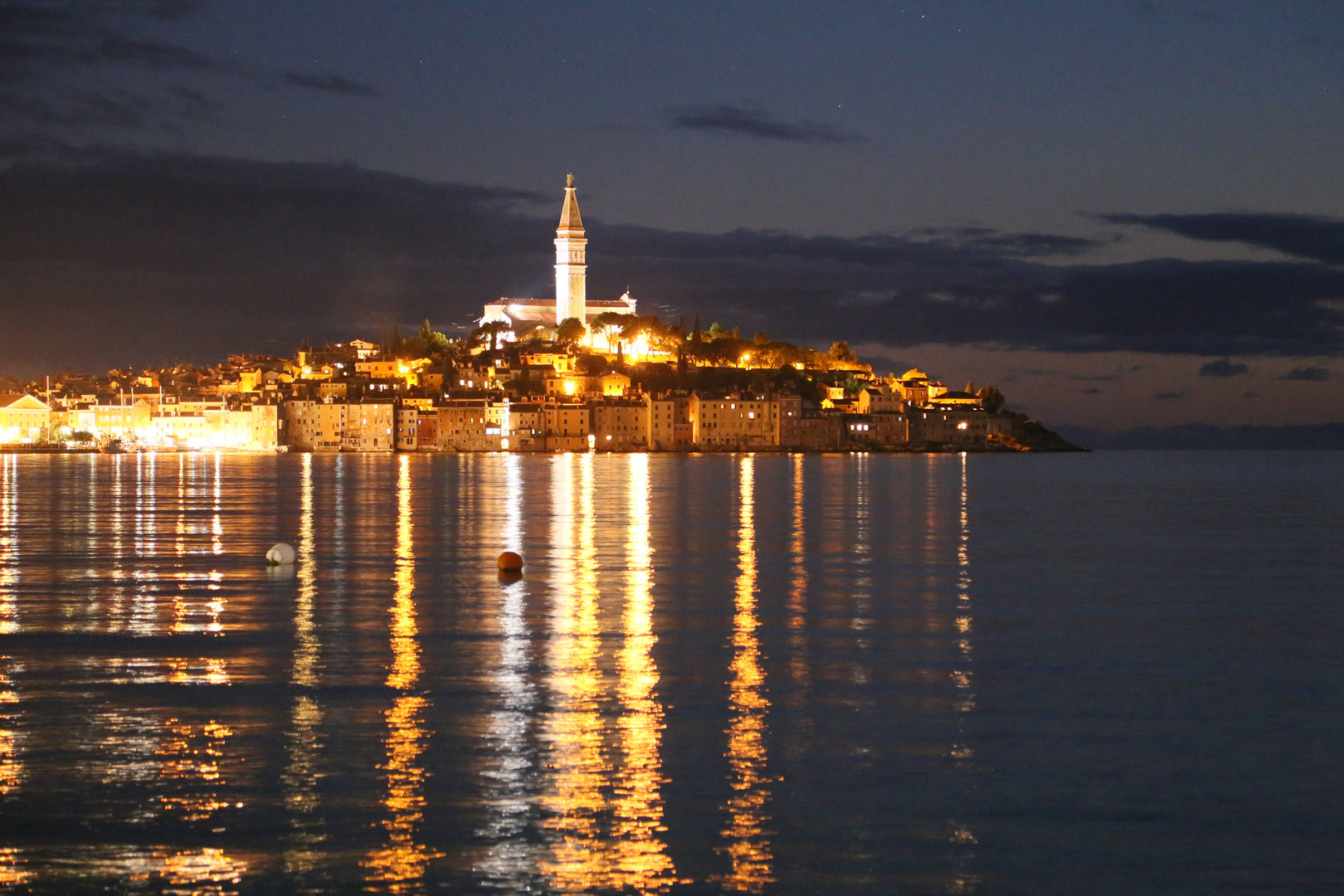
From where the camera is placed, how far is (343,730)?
12.2 meters

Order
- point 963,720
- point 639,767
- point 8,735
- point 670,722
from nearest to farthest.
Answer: point 639,767 → point 8,735 → point 670,722 → point 963,720

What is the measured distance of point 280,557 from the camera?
26.9 m

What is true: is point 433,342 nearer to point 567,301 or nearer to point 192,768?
point 567,301

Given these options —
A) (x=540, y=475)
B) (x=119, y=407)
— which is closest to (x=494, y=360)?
(x=119, y=407)

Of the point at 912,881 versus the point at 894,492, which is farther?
the point at 894,492

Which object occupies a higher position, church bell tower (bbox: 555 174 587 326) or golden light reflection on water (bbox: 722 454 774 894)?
church bell tower (bbox: 555 174 587 326)

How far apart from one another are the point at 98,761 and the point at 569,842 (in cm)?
429

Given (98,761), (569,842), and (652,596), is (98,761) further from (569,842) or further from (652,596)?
(652,596)

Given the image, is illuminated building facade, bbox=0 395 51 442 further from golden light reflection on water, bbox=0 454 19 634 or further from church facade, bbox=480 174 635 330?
golden light reflection on water, bbox=0 454 19 634

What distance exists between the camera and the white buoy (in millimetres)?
26828

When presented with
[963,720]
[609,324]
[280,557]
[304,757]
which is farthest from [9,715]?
[609,324]

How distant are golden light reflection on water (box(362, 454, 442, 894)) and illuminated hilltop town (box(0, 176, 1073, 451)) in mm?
125291

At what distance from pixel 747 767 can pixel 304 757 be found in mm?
3573

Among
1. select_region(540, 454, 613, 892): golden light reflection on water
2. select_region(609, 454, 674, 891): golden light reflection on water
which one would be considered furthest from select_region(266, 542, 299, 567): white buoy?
select_region(609, 454, 674, 891): golden light reflection on water
